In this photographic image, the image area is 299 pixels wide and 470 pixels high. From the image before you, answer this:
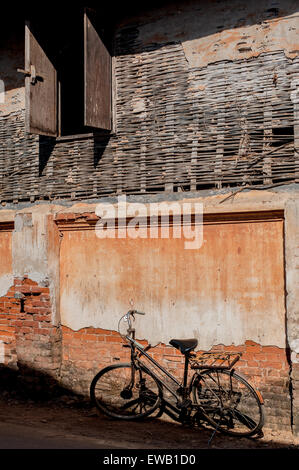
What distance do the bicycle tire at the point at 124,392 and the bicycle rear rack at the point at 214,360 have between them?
63 cm

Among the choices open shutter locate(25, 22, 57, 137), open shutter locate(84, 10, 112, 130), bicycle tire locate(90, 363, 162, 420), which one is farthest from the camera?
open shutter locate(25, 22, 57, 137)

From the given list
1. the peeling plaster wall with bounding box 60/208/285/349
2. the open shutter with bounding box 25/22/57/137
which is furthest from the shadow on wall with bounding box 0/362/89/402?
the open shutter with bounding box 25/22/57/137

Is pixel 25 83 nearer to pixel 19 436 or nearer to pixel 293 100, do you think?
pixel 293 100

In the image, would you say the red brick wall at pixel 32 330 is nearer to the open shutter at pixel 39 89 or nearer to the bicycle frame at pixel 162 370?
the bicycle frame at pixel 162 370

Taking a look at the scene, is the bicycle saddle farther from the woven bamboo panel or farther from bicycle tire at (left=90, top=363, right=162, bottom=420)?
the woven bamboo panel

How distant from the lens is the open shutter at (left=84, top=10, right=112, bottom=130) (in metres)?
5.80

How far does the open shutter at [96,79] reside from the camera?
5801mm

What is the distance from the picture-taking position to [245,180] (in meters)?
5.32

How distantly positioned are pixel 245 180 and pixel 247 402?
2422mm

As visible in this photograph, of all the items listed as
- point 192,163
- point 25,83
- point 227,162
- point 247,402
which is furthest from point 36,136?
point 247,402

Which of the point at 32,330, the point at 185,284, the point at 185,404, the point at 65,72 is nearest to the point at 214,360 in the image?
the point at 185,404

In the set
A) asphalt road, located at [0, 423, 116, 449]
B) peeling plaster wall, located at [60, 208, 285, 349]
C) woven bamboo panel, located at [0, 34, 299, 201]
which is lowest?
asphalt road, located at [0, 423, 116, 449]

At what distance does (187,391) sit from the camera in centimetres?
526

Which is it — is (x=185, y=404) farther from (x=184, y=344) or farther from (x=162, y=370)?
(x=184, y=344)
